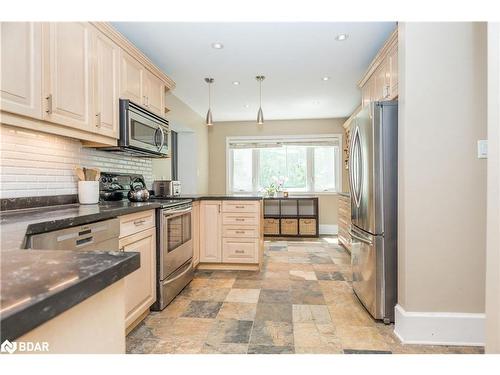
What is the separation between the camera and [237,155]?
620 centimetres

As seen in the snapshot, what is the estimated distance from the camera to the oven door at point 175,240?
2348mm

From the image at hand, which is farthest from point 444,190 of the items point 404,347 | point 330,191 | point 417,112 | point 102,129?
point 330,191

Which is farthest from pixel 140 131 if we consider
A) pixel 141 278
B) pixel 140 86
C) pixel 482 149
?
pixel 482 149

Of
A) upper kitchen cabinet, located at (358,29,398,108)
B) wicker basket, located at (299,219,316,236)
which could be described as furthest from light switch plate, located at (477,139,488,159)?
wicker basket, located at (299,219,316,236)

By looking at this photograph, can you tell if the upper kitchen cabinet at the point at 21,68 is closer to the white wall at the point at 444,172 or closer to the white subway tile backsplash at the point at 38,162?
the white subway tile backsplash at the point at 38,162

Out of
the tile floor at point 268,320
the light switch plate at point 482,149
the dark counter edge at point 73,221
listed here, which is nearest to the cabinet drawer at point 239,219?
the tile floor at point 268,320

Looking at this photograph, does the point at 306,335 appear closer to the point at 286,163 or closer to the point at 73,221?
the point at 73,221

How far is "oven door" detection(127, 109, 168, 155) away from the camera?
242cm

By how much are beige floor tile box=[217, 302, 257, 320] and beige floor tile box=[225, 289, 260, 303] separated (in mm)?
84

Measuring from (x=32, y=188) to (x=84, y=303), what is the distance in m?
1.75

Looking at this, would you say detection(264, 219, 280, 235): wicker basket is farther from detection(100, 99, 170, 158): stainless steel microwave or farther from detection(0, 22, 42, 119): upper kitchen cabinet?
detection(0, 22, 42, 119): upper kitchen cabinet

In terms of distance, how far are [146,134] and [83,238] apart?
4.77 ft

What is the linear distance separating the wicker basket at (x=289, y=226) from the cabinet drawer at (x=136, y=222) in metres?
3.56
